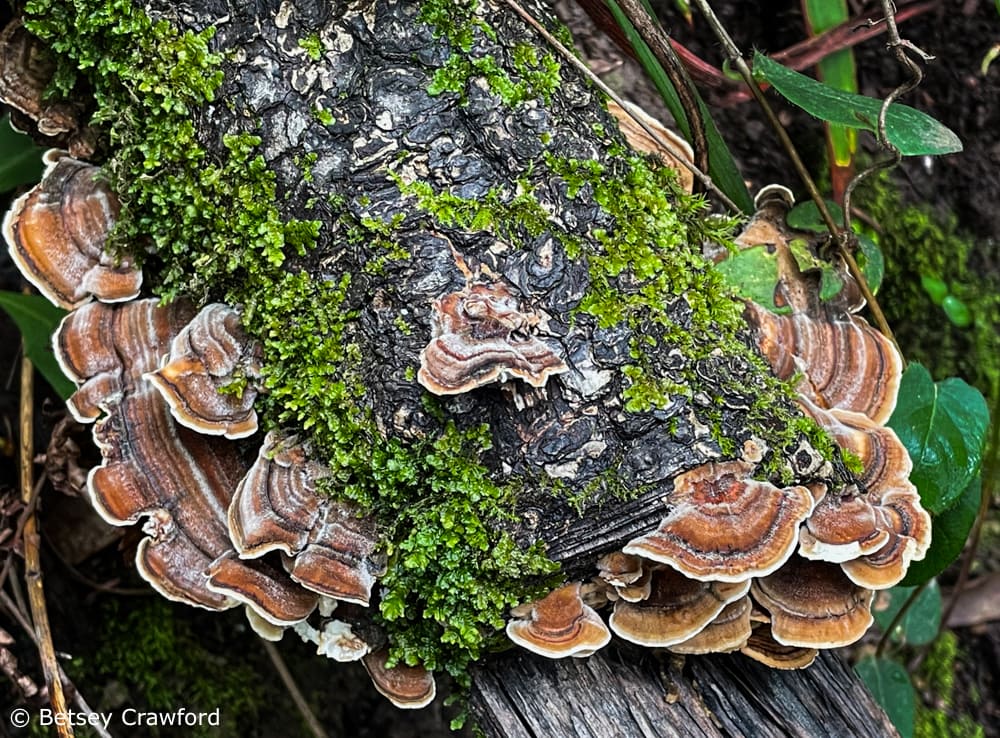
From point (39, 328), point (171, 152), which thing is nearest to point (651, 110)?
point (171, 152)

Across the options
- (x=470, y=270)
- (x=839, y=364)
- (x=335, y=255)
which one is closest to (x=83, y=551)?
(x=335, y=255)

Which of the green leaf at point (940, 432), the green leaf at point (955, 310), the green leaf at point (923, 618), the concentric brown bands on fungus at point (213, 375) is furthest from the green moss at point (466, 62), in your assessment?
the green leaf at point (923, 618)

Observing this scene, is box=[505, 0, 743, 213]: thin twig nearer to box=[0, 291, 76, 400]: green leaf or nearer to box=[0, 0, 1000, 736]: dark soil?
box=[0, 0, 1000, 736]: dark soil

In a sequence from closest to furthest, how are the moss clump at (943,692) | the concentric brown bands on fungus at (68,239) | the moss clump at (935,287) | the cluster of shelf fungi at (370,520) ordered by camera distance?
1. the cluster of shelf fungi at (370,520)
2. the concentric brown bands on fungus at (68,239)
3. the moss clump at (935,287)
4. the moss clump at (943,692)

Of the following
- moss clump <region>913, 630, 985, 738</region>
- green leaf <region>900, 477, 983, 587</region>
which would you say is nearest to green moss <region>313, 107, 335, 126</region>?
green leaf <region>900, 477, 983, 587</region>

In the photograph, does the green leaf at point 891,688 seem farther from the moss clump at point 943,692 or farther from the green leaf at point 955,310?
the green leaf at point 955,310

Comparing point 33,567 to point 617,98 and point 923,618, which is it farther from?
point 923,618
